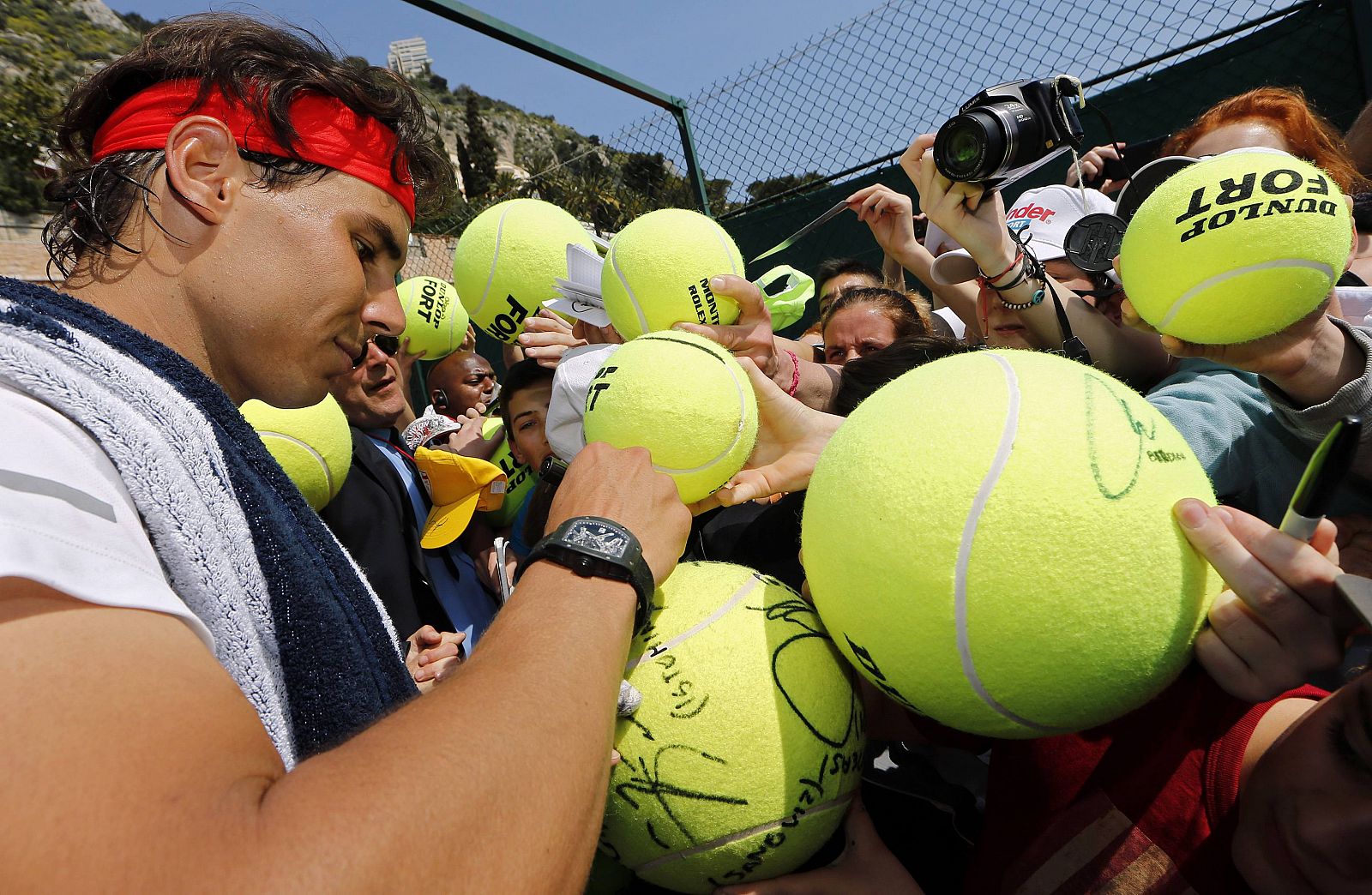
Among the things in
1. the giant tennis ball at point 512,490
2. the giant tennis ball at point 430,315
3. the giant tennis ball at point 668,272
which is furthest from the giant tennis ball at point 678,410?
the giant tennis ball at point 430,315

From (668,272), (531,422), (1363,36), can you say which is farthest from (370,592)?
(1363,36)

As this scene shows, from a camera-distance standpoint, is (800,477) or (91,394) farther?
(800,477)

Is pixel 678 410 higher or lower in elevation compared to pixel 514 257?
lower

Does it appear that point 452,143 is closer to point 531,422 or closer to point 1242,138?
point 531,422

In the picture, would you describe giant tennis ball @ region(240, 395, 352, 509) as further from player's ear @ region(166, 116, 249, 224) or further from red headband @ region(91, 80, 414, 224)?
player's ear @ region(166, 116, 249, 224)

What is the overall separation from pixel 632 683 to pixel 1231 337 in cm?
116

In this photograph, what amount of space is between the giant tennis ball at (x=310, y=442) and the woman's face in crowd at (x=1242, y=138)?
2.56 metres

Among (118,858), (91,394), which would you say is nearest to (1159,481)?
(118,858)

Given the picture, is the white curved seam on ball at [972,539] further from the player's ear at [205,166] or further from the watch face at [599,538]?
the player's ear at [205,166]

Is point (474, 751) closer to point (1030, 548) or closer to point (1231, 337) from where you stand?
point (1030, 548)

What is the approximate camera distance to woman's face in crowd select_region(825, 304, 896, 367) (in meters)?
2.78

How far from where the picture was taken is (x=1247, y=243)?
3.85ft

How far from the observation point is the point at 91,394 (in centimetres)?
74

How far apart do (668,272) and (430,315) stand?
92.0 inches
